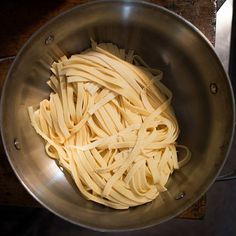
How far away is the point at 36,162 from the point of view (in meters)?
0.85

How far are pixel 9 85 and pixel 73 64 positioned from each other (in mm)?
175

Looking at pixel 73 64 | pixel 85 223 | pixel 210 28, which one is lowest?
pixel 85 223

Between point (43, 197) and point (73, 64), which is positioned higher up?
point (73, 64)

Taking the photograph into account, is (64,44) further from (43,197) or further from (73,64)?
(43,197)

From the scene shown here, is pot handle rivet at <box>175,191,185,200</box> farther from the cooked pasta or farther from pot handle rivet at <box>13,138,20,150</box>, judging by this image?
pot handle rivet at <box>13,138,20,150</box>

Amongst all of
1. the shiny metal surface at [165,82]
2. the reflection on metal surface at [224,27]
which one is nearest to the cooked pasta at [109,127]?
the shiny metal surface at [165,82]

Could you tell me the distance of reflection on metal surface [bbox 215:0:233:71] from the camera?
44.2 inches

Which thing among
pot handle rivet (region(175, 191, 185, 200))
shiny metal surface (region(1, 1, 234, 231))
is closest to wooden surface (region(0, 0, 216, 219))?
shiny metal surface (region(1, 1, 234, 231))

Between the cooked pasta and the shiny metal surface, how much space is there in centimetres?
3

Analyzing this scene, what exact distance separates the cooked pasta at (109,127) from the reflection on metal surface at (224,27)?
1.12 ft

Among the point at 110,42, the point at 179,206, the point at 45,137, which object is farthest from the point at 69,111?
the point at 179,206

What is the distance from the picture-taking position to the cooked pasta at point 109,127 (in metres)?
0.85

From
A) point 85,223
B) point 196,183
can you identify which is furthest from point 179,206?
point 85,223

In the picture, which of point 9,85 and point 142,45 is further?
point 142,45
